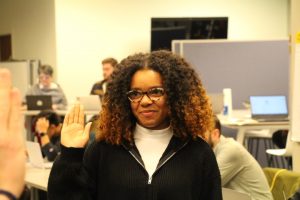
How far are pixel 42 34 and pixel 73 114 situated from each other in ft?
27.7

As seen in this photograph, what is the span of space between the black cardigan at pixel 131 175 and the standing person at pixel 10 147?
4.06ft

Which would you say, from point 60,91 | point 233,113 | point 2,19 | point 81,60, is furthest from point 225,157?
point 2,19

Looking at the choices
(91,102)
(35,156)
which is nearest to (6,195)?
(35,156)

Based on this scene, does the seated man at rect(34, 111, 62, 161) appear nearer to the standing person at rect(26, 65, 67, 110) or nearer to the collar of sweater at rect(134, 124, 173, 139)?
the collar of sweater at rect(134, 124, 173, 139)

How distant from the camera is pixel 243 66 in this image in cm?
808

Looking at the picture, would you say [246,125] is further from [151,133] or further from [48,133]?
[151,133]

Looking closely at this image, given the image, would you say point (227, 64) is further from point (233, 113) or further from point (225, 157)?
point (225, 157)

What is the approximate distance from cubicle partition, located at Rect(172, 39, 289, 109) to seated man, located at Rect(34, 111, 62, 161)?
119 inches

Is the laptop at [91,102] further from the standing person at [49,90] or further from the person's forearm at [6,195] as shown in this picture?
the person's forearm at [6,195]

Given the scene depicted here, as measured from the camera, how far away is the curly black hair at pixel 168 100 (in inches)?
83.8

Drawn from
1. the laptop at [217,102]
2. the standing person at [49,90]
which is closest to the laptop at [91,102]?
the standing person at [49,90]

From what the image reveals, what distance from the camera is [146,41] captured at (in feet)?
33.7

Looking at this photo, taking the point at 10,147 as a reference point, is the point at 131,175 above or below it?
below

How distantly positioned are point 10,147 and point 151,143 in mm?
1345
